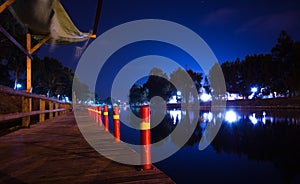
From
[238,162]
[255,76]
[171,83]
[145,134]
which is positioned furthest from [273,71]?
[145,134]

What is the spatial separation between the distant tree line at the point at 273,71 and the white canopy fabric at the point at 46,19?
44423 millimetres

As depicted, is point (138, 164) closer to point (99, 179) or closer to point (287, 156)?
point (99, 179)

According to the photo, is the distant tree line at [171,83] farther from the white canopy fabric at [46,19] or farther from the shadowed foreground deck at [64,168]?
the shadowed foreground deck at [64,168]

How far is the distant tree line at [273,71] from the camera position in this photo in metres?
43.9

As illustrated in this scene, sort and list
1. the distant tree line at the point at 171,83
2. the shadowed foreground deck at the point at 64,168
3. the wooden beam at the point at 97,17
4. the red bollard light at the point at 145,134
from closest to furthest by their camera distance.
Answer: the shadowed foreground deck at the point at 64,168 → the red bollard light at the point at 145,134 → the wooden beam at the point at 97,17 → the distant tree line at the point at 171,83

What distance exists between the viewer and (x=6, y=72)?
37438 mm

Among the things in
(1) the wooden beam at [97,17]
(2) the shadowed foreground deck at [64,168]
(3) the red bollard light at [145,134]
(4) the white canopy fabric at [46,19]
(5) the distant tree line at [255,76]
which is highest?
(5) the distant tree line at [255,76]

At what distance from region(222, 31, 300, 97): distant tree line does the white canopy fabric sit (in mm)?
44423

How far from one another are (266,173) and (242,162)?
0.93m

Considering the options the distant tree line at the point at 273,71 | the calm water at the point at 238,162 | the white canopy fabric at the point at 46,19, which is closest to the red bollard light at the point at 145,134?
the calm water at the point at 238,162

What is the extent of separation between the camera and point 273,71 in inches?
1965

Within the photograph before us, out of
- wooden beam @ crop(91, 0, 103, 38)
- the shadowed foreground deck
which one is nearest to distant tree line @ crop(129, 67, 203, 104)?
wooden beam @ crop(91, 0, 103, 38)

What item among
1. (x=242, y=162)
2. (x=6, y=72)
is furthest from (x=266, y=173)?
(x=6, y=72)

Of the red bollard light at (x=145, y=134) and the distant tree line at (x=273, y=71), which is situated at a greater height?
the distant tree line at (x=273, y=71)
